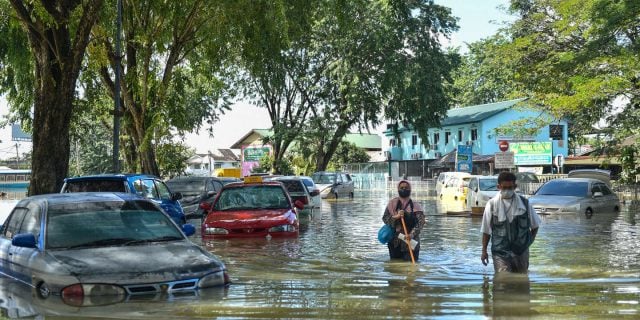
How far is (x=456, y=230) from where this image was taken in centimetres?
2061

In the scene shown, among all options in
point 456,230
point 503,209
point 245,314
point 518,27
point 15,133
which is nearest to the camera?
point 245,314

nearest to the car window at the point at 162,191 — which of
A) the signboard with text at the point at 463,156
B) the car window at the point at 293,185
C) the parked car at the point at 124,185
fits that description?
the parked car at the point at 124,185

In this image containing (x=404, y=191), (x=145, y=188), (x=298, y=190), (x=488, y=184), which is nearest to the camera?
(x=404, y=191)

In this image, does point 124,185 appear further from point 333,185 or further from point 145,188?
point 333,185

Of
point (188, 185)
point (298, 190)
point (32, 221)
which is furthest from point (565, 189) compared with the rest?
point (32, 221)

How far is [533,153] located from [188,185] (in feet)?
128

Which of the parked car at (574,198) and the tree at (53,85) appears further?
the parked car at (574,198)

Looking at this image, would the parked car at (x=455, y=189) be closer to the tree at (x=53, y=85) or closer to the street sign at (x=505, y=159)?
the street sign at (x=505, y=159)

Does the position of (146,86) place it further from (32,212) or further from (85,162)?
(85,162)

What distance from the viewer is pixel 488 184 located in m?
30.2

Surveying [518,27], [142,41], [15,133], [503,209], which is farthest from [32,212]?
[15,133]

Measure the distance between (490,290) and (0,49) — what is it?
574 inches

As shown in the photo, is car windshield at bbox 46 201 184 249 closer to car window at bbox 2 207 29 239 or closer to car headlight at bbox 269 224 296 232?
car window at bbox 2 207 29 239

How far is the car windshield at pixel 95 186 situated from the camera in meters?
15.8
